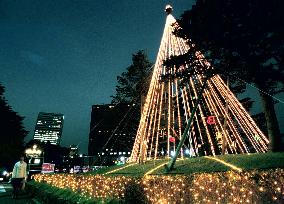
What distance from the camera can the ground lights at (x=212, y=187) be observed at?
6644 millimetres

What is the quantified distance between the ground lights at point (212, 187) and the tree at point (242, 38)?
8.46m

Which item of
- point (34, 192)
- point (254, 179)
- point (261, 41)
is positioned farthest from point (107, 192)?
point (261, 41)

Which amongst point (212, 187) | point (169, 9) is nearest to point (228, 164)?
point (212, 187)

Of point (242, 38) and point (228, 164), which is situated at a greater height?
point (242, 38)

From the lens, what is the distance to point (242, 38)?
15258mm

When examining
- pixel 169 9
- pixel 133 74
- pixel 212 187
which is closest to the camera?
pixel 212 187

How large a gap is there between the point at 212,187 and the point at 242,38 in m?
9.94

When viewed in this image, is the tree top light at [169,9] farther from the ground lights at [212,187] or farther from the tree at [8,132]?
the tree at [8,132]

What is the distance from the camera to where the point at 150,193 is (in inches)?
304

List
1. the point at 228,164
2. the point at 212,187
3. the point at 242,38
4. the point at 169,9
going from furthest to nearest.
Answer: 1. the point at 169,9
2. the point at 242,38
3. the point at 228,164
4. the point at 212,187

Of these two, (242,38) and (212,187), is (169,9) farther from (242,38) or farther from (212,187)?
(212,187)

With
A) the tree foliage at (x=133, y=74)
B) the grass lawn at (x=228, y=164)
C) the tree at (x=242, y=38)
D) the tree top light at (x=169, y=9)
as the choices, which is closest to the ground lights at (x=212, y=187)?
the grass lawn at (x=228, y=164)

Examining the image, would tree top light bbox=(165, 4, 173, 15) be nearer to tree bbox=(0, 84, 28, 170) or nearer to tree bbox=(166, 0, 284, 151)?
tree bbox=(166, 0, 284, 151)

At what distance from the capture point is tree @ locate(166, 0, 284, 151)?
15141 millimetres
